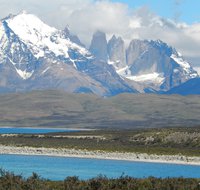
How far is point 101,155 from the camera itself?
380 ft

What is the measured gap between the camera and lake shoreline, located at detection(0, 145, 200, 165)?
10781cm

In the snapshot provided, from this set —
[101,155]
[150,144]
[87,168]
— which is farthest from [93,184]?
[150,144]

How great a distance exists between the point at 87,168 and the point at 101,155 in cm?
2109

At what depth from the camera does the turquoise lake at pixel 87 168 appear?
85625 mm

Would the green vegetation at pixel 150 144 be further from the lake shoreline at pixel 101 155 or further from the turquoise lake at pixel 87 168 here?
the turquoise lake at pixel 87 168

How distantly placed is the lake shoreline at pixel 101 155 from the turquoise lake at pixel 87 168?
4.18 metres

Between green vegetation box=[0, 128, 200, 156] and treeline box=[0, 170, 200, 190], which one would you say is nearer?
treeline box=[0, 170, 200, 190]

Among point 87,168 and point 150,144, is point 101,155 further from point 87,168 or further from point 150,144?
point 150,144

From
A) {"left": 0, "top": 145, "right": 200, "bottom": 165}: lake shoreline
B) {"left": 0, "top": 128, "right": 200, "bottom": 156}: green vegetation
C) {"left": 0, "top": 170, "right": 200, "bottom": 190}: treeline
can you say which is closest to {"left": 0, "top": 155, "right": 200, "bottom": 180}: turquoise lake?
{"left": 0, "top": 145, "right": 200, "bottom": 165}: lake shoreline

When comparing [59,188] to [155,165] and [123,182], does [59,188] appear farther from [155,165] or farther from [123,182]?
[155,165]

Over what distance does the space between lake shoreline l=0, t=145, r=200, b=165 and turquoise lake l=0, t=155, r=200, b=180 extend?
4.18 metres

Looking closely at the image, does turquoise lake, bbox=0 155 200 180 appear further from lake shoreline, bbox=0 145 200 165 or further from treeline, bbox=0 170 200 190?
treeline, bbox=0 170 200 190

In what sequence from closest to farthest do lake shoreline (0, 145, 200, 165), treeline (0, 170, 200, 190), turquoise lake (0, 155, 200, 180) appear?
treeline (0, 170, 200, 190)
turquoise lake (0, 155, 200, 180)
lake shoreline (0, 145, 200, 165)

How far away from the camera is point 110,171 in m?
89.7
